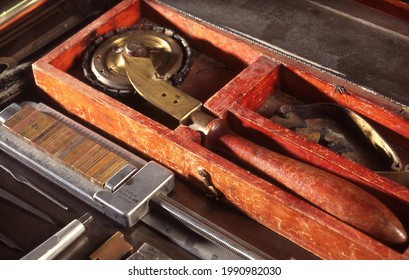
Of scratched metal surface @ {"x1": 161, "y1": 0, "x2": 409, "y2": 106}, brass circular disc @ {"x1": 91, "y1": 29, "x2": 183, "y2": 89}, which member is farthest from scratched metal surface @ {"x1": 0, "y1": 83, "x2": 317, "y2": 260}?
scratched metal surface @ {"x1": 161, "y1": 0, "x2": 409, "y2": 106}

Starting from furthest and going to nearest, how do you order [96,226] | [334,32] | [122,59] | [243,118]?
1. [334,32]
2. [122,59]
3. [243,118]
4. [96,226]

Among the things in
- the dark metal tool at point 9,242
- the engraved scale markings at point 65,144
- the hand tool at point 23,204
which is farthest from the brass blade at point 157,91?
the dark metal tool at point 9,242

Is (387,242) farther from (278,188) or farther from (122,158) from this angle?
(122,158)

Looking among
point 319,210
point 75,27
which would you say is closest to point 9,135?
point 75,27

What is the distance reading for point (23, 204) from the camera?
2.12 metres

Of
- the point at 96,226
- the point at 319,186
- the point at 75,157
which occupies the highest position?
the point at 319,186

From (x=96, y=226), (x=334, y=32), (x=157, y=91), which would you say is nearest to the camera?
(x=96, y=226)

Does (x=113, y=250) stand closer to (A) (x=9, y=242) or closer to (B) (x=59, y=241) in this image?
(B) (x=59, y=241)

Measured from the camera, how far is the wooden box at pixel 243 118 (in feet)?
6.40

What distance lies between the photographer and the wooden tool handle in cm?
185

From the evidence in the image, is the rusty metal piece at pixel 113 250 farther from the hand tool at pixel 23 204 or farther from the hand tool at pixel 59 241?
the hand tool at pixel 23 204

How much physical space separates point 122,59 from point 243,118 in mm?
573

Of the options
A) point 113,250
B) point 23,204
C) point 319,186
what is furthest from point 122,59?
point 319,186

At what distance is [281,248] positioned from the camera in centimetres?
205
